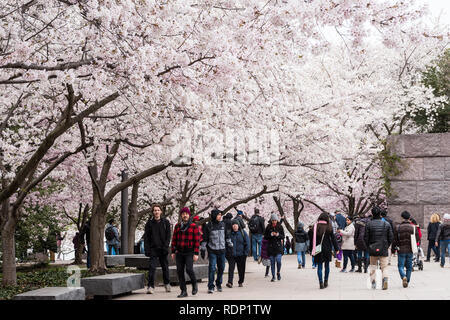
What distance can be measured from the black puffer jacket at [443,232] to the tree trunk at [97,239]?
10854 millimetres

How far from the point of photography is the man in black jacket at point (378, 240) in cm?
1305

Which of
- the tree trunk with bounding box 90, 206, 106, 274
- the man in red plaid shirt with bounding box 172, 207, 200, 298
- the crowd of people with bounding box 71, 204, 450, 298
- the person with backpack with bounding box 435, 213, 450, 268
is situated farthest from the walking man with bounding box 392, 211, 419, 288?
the tree trunk with bounding box 90, 206, 106, 274

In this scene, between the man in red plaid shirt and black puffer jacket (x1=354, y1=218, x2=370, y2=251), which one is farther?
black puffer jacket (x1=354, y1=218, x2=370, y2=251)

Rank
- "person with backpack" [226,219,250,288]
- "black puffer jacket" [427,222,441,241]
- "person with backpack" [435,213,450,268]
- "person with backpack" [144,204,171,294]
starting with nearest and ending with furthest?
"person with backpack" [144,204,171,294]
"person with backpack" [226,219,250,288]
"person with backpack" [435,213,450,268]
"black puffer jacket" [427,222,441,241]

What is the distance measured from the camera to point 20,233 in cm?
2488

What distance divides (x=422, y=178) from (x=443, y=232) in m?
4.39

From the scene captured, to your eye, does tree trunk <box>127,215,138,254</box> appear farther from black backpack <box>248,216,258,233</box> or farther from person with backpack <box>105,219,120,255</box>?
black backpack <box>248,216,258,233</box>

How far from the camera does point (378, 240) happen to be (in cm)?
1309

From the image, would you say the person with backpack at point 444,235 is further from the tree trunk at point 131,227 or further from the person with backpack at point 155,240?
the tree trunk at point 131,227

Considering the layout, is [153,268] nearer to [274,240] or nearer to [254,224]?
[274,240]

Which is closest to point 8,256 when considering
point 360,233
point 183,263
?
point 183,263

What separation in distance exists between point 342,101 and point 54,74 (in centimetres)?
1063

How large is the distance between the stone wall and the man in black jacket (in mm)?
11347

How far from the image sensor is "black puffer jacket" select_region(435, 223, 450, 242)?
20141 mm
